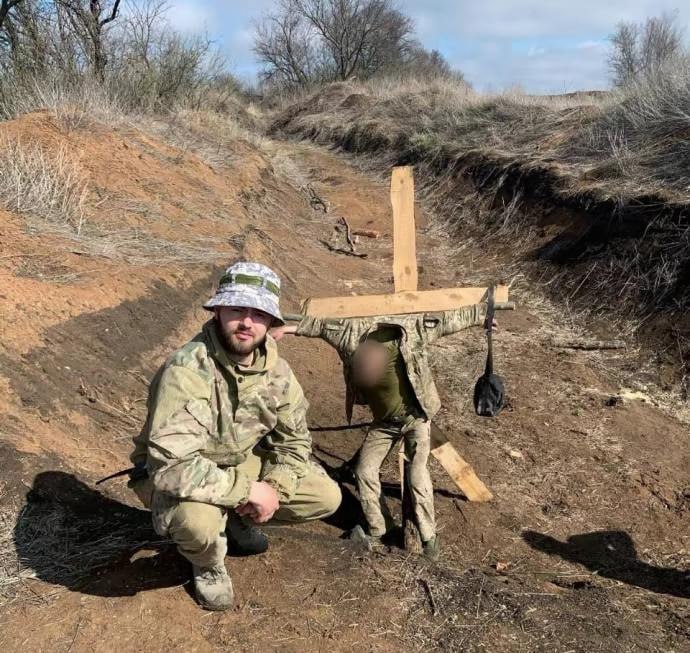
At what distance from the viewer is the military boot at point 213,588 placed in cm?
282

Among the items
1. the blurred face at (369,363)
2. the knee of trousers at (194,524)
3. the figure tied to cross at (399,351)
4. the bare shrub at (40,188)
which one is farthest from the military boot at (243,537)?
the bare shrub at (40,188)

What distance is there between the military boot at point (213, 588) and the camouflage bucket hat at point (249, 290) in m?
1.13

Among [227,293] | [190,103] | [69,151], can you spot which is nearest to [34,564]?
[227,293]

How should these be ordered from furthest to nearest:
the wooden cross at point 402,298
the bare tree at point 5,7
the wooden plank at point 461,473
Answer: the bare tree at point 5,7, the wooden plank at point 461,473, the wooden cross at point 402,298

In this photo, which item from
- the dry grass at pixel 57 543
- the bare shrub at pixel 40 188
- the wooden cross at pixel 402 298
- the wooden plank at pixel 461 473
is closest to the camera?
the dry grass at pixel 57 543

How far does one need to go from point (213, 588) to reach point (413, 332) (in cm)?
164

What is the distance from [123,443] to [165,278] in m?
2.42

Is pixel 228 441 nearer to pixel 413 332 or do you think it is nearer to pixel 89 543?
pixel 89 543

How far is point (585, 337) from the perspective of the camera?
732cm

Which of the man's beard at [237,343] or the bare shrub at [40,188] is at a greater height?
the bare shrub at [40,188]

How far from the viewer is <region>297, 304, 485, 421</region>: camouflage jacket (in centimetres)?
360

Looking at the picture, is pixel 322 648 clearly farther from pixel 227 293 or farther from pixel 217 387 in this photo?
A: pixel 227 293

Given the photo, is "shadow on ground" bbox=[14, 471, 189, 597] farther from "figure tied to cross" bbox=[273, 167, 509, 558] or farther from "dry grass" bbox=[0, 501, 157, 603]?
"figure tied to cross" bbox=[273, 167, 509, 558]

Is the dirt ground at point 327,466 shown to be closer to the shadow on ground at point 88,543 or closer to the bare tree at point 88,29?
the shadow on ground at point 88,543
